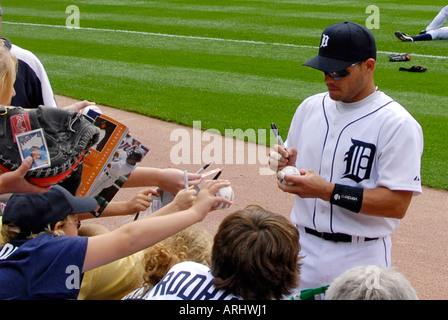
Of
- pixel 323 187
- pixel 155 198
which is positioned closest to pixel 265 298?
pixel 323 187

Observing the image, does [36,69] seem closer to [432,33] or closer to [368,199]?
[368,199]

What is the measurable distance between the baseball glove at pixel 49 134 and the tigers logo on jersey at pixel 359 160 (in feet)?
4.15

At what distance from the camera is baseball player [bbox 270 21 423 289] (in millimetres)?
3428

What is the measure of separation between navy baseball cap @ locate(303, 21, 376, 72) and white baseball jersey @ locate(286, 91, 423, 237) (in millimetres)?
212

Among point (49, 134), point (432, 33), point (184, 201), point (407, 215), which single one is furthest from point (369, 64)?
point (432, 33)

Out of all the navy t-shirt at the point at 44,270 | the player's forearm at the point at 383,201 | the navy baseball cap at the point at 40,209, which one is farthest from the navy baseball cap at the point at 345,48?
the navy t-shirt at the point at 44,270

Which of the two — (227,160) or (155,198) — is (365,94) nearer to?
(155,198)

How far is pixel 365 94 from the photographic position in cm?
361

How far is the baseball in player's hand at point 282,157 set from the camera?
150 inches

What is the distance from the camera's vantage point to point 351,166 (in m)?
3.56

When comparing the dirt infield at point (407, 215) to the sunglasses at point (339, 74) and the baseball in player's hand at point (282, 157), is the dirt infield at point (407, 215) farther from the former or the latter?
the sunglasses at point (339, 74)

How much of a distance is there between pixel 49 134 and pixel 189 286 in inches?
36.1

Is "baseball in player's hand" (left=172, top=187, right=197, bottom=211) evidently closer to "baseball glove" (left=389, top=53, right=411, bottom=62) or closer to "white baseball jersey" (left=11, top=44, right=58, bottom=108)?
"white baseball jersey" (left=11, top=44, right=58, bottom=108)

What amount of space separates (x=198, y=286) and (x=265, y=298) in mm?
285
